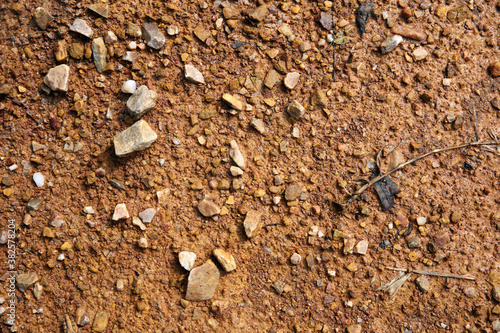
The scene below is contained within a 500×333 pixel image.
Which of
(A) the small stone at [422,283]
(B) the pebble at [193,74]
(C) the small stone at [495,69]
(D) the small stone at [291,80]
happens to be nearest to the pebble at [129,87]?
(B) the pebble at [193,74]

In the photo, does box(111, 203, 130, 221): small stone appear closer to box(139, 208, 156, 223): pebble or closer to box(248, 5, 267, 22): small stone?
box(139, 208, 156, 223): pebble

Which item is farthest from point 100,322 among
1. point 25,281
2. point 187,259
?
point 187,259

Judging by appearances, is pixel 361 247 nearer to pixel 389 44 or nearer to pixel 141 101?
pixel 389 44

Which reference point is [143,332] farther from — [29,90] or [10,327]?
[29,90]

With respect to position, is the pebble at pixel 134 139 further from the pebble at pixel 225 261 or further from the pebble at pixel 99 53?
the pebble at pixel 225 261

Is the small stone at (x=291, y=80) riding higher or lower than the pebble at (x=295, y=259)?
higher
